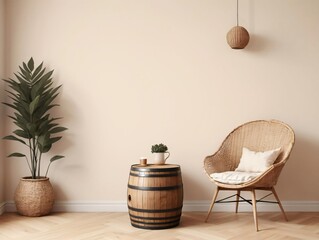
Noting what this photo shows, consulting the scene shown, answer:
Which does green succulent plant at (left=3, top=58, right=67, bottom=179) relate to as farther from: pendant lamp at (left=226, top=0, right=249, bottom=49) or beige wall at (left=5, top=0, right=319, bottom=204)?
pendant lamp at (left=226, top=0, right=249, bottom=49)

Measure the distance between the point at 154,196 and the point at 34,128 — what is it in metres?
1.36

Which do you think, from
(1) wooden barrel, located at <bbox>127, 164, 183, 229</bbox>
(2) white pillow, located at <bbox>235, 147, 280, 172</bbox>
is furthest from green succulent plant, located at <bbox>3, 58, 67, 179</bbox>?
(2) white pillow, located at <bbox>235, 147, 280, 172</bbox>

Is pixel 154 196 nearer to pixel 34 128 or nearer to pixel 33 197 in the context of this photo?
pixel 33 197

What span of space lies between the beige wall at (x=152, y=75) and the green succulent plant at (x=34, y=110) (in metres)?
0.17

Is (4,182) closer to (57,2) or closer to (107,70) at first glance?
(107,70)

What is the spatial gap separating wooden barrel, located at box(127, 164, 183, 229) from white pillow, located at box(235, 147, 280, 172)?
2.31ft

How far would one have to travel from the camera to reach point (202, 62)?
13.7 feet

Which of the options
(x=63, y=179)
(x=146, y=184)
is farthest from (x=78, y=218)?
(x=146, y=184)

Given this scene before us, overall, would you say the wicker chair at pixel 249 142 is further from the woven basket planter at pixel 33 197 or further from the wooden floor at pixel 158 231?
the woven basket planter at pixel 33 197

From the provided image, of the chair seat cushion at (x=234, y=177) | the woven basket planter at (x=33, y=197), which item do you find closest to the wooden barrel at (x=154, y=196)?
the chair seat cushion at (x=234, y=177)

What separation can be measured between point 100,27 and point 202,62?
105 centimetres

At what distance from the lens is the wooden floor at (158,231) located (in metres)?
3.21

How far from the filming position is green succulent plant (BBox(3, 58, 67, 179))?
155 inches

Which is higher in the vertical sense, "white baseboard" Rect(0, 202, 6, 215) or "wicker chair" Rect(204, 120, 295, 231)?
"wicker chair" Rect(204, 120, 295, 231)
